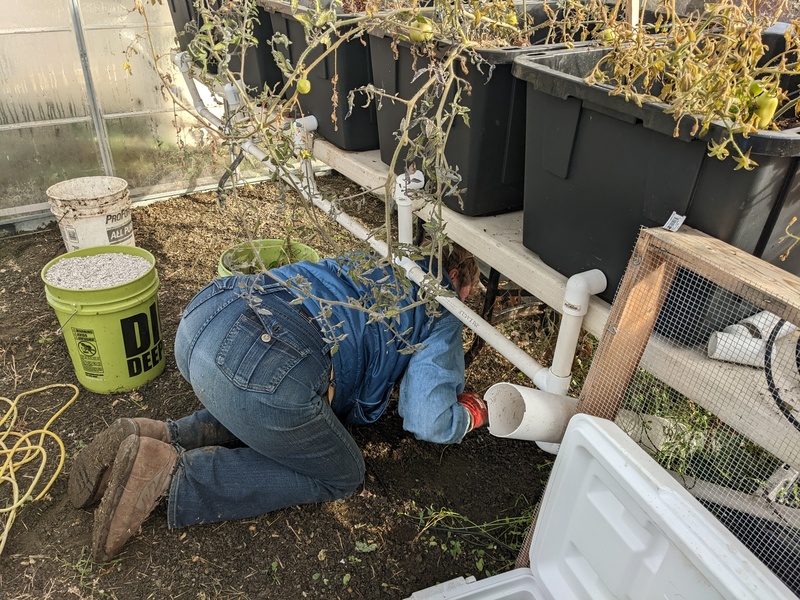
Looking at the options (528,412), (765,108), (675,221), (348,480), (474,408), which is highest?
(765,108)

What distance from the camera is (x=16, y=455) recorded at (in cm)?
172

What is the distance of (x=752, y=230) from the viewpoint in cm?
76

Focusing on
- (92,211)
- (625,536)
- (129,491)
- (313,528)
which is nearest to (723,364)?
(625,536)

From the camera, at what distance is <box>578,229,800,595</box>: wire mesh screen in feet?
2.44

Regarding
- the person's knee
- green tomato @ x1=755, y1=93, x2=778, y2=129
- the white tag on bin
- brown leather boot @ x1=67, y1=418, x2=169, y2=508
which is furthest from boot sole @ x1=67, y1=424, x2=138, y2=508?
green tomato @ x1=755, y1=93, x2=778, y2=129

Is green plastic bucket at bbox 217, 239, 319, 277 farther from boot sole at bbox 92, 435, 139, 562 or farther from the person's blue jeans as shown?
boot sole at bbox 92, 435, 139, 562

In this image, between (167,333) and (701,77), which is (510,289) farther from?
(167,333)

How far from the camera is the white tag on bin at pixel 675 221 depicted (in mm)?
787

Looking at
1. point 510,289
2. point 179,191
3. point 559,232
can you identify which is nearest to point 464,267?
point 510,289

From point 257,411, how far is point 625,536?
0.75 m

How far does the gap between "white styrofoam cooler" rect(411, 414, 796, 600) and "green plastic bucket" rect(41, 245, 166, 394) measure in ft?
→ 4.00

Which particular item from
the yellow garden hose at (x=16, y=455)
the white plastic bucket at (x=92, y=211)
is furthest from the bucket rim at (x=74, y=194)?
the yellow garden hose at (x=16, y=455)

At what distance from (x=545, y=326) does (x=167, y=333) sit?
1.35 m

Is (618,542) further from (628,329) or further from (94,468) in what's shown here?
(94,468)
